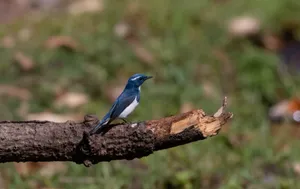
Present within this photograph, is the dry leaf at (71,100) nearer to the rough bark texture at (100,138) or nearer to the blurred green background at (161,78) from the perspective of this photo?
the blurred green background at (161,78)

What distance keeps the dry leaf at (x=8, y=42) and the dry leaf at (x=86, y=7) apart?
76 cm

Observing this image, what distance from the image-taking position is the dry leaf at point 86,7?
6969 millimetres

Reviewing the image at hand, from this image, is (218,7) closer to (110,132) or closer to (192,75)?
(192,75)

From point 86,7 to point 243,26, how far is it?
1.42 metres

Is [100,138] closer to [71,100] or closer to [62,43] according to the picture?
→ [71,100]

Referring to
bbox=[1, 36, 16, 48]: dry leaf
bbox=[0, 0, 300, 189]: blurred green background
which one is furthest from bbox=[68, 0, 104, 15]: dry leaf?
bbox=[1, 36, 16, 48]: dry leaf

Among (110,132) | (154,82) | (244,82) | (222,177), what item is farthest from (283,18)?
(110,132)

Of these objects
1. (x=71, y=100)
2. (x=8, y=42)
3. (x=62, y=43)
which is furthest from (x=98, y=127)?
(x=8, y=42)

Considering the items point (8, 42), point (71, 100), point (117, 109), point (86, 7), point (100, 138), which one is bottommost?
point (100, 138)

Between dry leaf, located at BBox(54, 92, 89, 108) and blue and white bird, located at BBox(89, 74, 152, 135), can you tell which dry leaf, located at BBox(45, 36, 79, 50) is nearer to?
dry leaf, located at BBox(54, 92, 89, 108)

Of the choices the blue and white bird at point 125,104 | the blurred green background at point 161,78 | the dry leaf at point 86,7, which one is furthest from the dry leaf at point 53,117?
the blue and white bird at point 125,104

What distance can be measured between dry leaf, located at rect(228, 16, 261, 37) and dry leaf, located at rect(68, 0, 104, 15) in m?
1.19

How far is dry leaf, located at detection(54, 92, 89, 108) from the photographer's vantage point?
5.54 metres

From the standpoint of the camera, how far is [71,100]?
5578mm
